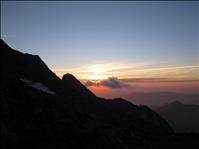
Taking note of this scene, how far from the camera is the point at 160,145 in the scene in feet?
119

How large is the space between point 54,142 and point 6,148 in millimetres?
5134

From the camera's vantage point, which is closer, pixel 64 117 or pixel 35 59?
pixel 64 117

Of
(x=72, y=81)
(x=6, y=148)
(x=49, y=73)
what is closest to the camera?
(x=6, y=148)

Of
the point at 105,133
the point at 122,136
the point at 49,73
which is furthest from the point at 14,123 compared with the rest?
the point at 49,73

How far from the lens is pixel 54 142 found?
82.2 feet

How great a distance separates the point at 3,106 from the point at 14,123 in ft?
7.51

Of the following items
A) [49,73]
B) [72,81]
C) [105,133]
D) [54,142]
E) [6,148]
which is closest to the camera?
[6,148]

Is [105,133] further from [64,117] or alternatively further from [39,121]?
[39,121]

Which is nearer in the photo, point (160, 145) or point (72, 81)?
point (160, 145)

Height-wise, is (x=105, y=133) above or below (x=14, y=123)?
below

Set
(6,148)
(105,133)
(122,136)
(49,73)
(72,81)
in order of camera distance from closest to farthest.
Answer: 1. (6,148)
2. (105,133)
3. (122,136)
4. (49,73)
5. (72,81)

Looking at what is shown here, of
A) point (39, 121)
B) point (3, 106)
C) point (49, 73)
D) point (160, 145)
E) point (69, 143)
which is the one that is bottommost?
point (160, 145)

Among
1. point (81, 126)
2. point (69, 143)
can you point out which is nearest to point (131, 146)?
point (81, 126)

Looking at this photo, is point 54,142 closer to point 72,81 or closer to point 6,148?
point 6,148
